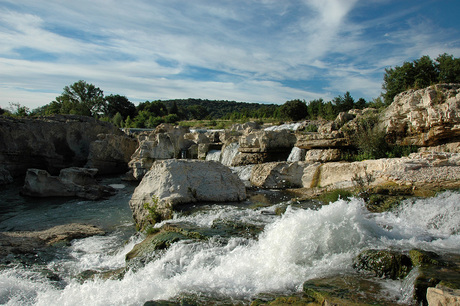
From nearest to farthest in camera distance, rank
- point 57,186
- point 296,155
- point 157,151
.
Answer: point 296,155 < point 57,186 < point 157,151

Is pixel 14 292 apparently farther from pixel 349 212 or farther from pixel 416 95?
pixel 416 95

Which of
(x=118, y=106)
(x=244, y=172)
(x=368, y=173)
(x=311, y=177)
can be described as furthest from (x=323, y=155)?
(x=118, y=106)

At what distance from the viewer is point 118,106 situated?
198 feet

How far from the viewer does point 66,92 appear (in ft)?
193

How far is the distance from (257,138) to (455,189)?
7728 mm

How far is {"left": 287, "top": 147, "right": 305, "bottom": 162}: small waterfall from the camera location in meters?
11.4

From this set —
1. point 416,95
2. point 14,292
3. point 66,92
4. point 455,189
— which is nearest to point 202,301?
point 14,292

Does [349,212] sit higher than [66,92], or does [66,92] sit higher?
[66,92]

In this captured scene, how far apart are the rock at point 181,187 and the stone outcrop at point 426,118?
18.1ft

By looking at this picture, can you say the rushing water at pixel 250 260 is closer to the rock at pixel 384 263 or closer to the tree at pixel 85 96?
the rock at pixel 384 263

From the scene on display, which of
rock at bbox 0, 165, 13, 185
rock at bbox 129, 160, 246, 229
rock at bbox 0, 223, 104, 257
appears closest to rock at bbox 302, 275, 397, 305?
rock at bbox 129, 160, 246, 229

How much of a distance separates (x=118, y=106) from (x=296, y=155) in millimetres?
55247

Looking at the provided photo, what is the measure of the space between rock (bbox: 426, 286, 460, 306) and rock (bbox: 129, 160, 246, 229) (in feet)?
17.8

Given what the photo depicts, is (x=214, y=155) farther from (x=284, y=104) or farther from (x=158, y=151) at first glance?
(x=284, y=104)
